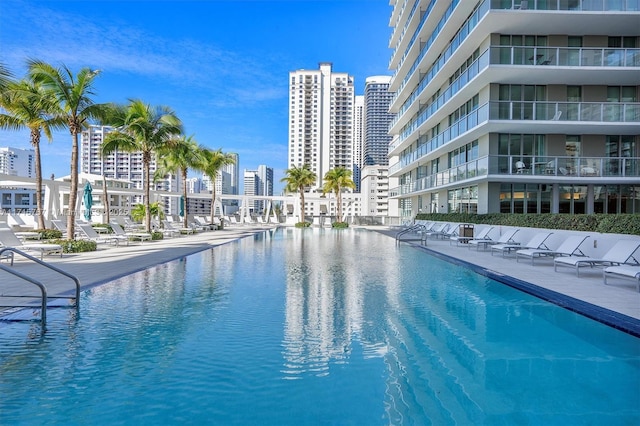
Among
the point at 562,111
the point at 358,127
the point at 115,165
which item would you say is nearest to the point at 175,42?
the point at 562,111

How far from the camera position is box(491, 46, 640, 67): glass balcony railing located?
63.9 ft

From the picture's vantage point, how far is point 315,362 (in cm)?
462

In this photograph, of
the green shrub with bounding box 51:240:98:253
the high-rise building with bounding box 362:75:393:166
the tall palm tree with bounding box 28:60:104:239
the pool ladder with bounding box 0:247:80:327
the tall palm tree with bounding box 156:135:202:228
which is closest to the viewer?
the pool ladder with bounding box 0:247:80:327

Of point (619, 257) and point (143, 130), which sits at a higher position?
point (143, 130)

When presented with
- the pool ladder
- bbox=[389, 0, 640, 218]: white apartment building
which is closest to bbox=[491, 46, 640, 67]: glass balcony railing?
bbox=[389, 0, 640, 218]: white apartment building

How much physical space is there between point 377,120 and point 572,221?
452ft

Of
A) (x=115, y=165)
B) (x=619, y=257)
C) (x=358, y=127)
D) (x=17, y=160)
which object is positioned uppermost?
(x=358, y=127)

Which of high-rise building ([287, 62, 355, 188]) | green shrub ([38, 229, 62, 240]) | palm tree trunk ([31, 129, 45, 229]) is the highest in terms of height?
high-rise building ([287, 62, 355, 188])

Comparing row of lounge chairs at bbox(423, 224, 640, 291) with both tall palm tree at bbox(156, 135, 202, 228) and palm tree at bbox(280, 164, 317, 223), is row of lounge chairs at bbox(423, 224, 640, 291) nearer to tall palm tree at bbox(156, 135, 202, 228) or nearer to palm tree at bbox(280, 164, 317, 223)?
tall palm tree at bbox(156, 135, 202, 228)

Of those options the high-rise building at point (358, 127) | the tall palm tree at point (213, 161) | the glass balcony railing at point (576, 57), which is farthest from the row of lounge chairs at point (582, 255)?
the high-rise building at point (358, 127)

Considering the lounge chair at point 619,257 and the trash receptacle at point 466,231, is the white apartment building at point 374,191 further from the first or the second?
the lounge chair at point 619,257

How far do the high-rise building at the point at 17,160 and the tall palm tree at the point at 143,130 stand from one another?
10583 centimetres

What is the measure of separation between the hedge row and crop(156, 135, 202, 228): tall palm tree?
18822mm

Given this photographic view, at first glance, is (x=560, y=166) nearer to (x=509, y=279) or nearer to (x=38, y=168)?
(x=509, y=279)
